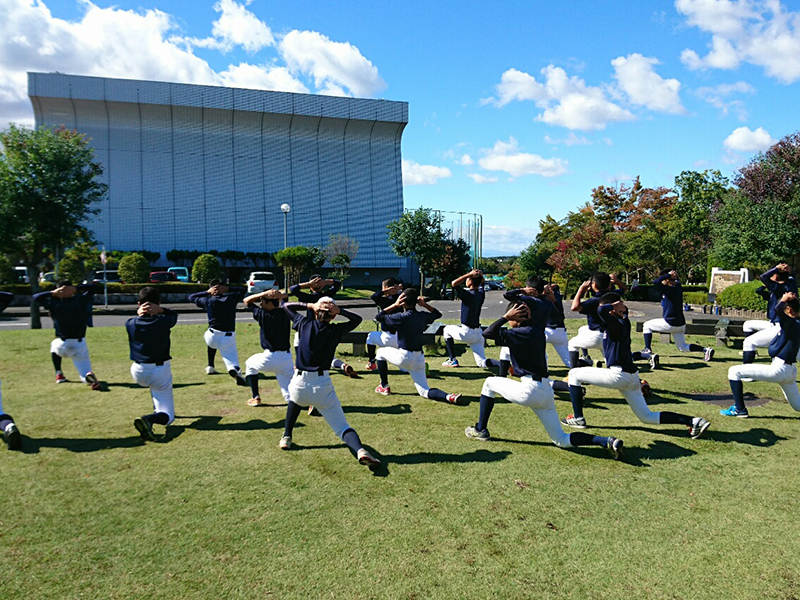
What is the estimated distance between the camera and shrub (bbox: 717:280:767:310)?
73.7 ft

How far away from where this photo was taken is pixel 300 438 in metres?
6.84

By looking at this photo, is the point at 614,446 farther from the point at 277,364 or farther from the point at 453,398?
the point at 277,364

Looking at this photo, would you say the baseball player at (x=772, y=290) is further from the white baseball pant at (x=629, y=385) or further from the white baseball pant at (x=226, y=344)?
the white baseball pant at (x=226, y=344)

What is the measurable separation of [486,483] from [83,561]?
3.64m

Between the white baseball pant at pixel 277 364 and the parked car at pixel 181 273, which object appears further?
the parked car at pixel 181 273

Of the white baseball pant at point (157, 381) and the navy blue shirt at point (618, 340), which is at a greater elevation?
the navy blue shirt at point (618, 340)

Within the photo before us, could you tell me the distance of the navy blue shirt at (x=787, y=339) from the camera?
7.44 m

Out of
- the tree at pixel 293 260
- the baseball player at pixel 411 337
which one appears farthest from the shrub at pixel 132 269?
the baseball player at pixel 411 337

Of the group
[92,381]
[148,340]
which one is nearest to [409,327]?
[148,340]

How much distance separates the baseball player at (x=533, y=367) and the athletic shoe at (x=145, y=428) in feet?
14.3

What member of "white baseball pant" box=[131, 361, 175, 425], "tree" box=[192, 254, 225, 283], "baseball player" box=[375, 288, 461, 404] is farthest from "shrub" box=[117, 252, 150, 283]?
"baseball player" box=[375, 288, 461, 404]

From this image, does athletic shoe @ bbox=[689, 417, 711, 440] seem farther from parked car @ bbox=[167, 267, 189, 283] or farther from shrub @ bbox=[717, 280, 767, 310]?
parked car @ bbox=[167, 267, 189, 283]

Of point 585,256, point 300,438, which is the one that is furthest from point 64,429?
point 585,256

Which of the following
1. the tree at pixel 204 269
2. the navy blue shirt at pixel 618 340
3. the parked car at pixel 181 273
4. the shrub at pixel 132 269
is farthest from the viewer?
the parked car at pixel 181 273
